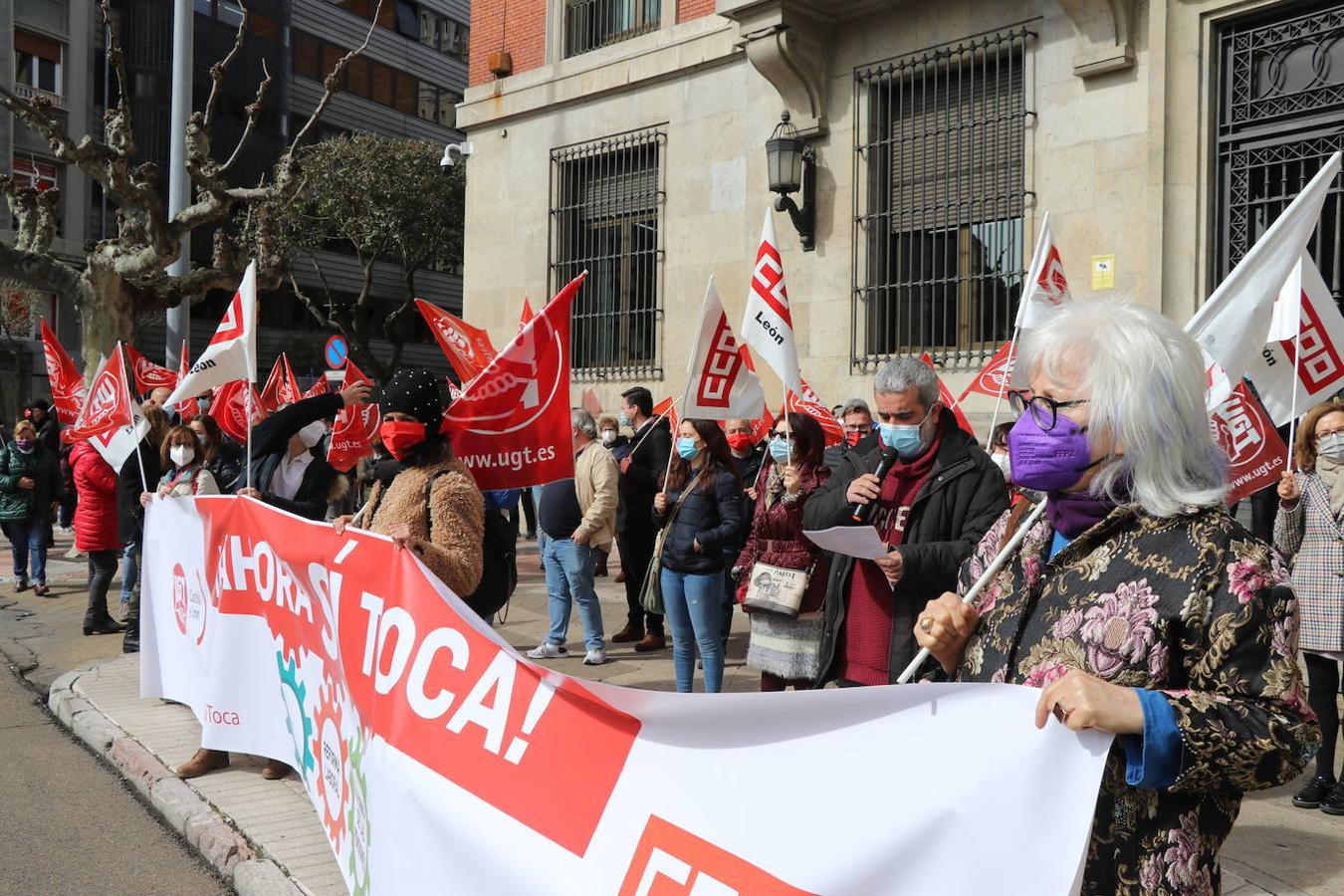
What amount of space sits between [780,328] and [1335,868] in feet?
12.0

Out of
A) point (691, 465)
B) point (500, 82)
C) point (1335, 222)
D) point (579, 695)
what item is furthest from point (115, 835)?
point (500, 82)

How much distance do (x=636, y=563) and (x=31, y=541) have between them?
21.7ft

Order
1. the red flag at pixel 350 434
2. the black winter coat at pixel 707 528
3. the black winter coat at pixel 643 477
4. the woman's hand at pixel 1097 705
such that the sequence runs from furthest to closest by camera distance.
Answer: the red flag at pixel 350 434 → the black winter coat at pixel 643 477 → the black winter coat at pixel 707 528 → the woman's hand at pixel 1097 705

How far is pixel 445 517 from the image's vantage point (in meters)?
4.43

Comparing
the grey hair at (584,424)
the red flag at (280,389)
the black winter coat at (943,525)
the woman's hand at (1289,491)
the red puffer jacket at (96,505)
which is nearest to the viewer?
the black winter coat at (943,525)

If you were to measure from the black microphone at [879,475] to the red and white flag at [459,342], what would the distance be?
195 inches

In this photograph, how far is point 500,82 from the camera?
17.3 metres

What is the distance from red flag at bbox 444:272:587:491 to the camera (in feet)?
16.5

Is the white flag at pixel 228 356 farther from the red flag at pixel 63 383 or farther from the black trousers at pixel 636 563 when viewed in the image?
the red flag at pixel 63 383

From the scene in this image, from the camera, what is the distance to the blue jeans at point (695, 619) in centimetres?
661

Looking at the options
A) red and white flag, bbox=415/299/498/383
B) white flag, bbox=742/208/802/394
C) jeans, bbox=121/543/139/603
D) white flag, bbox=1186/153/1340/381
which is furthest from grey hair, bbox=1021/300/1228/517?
jeans, bbox=121/543/139/603

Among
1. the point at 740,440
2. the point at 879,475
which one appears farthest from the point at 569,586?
the point at 879,475

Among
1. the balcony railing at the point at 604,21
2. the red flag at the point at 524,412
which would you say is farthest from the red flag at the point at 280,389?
the red flag at the point at 524,412

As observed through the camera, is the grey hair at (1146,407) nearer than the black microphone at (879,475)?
Yes
